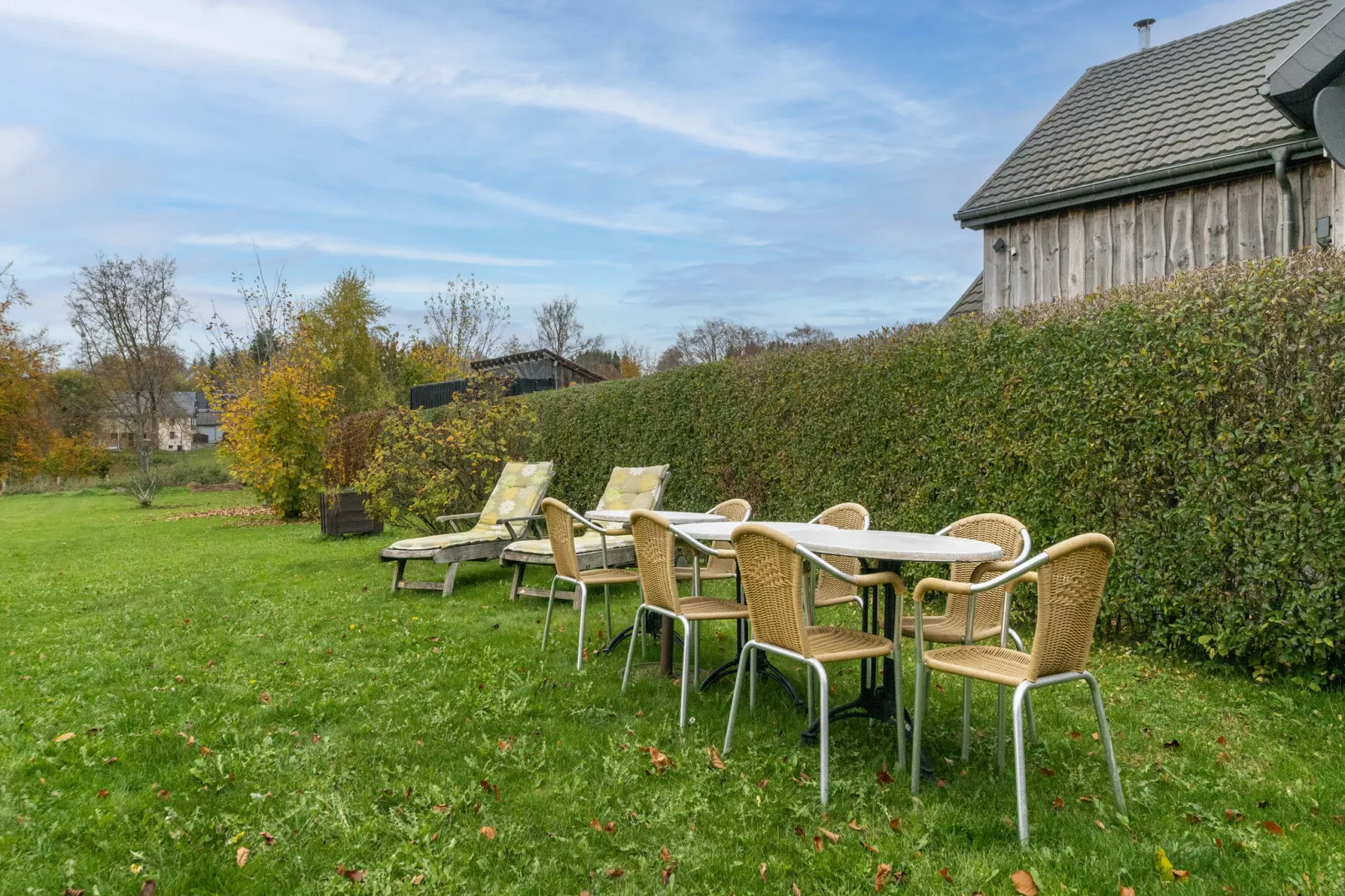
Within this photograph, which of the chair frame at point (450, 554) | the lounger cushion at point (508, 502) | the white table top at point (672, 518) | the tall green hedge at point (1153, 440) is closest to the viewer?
the tall green hedge at point (1153, 440)

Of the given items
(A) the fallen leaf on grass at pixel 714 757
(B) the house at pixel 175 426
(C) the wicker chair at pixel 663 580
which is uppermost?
(B) the house at pixel 175 426

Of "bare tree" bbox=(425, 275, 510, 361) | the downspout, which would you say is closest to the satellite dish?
the downspout

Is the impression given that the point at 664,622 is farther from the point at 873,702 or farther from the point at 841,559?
the point at 873,702

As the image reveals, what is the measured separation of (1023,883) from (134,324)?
128ft

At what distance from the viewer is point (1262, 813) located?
9.52 feet

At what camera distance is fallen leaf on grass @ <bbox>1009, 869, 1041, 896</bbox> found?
2.39 m

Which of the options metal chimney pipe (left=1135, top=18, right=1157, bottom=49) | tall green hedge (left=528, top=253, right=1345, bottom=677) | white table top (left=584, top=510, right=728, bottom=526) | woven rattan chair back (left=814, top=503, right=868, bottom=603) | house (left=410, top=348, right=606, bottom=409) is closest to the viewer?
tall green hedge (left=528, top=253, right=1345, bottom=677)

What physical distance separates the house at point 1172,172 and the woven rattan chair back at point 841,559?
3156 millimetres

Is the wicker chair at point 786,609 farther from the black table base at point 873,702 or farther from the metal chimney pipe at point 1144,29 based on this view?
the metal chimney pipe at point 1144,29

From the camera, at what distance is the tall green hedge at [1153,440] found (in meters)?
4.12

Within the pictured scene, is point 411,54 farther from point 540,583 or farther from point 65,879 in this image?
point 65,879

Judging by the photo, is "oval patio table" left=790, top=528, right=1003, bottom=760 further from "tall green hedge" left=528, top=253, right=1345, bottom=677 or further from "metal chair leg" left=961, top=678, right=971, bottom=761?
"tall green hedge" left=528, top=253, right=1345, bottom=677

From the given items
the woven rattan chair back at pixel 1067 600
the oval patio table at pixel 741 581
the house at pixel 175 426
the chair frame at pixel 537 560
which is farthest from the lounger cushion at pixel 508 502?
the house at pixel 175 426

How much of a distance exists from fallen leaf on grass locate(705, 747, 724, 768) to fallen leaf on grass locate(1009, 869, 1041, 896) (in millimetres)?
1217
